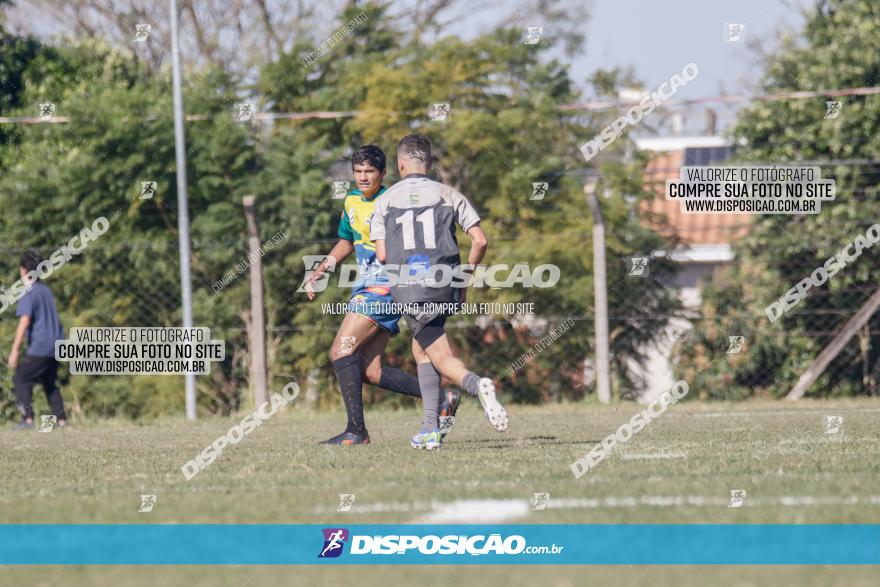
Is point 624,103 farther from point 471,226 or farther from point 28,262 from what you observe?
point 471,226

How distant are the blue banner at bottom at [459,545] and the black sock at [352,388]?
12.7 ft

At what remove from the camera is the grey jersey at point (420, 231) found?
318 inches

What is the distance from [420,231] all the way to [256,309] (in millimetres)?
6728

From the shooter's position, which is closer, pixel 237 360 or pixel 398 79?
pixel 237 360

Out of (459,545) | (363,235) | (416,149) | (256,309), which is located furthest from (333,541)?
(256,309)

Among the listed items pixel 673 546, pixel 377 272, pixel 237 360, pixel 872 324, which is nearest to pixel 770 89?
pixel 872 324

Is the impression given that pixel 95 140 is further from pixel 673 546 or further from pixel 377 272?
pixel 673 546

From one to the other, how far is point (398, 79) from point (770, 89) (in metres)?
4.97

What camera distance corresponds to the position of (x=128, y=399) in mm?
15938

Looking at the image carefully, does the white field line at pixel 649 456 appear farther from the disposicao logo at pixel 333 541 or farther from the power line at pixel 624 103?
the power line at pixel 624 103

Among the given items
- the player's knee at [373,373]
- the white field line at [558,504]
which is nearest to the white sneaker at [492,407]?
the player's knee at [373,373]

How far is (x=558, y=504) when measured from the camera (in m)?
5.26

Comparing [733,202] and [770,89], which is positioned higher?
[770,89]
